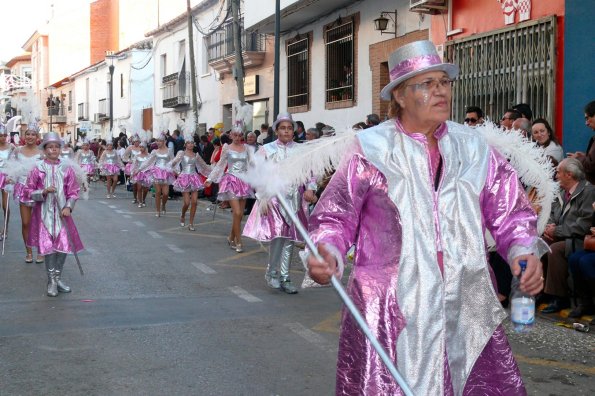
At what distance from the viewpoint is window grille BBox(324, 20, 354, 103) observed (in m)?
19.8

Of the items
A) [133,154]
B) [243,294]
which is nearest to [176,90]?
[133,154]

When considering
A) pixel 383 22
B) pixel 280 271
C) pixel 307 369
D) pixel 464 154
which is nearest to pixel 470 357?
pixel 464 154

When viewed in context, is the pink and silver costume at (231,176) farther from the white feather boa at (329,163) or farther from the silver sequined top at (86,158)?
the silver sequined top at (86,158)

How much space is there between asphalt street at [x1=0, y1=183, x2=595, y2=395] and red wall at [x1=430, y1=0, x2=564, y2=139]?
458 cm

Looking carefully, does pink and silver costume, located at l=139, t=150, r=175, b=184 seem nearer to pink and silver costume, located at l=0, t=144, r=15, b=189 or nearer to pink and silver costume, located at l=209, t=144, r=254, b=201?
pink and silver costume, located at l=0, t=144, r=15, b=189

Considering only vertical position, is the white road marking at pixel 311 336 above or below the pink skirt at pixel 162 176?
below

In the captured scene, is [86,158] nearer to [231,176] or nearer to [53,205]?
[231,176]

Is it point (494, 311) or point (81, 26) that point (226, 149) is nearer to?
point (494, 311)

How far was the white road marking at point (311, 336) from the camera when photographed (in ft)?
21.3

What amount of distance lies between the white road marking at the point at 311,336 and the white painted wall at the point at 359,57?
10076 millimetres

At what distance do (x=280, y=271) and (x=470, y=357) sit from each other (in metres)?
5.92

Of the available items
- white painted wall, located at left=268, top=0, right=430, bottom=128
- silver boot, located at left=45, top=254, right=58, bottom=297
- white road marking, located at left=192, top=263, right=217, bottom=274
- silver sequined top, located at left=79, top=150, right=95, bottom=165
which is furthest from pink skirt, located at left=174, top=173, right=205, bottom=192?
silver sequined top, located at left=79, top=150, right=95, bottom=165

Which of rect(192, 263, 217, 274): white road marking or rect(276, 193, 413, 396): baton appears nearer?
rect(276, 193, 413, 396): baton

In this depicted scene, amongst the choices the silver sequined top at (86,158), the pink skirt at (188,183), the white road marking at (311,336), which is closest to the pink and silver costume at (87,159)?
the silver sequined top at (86,158)
